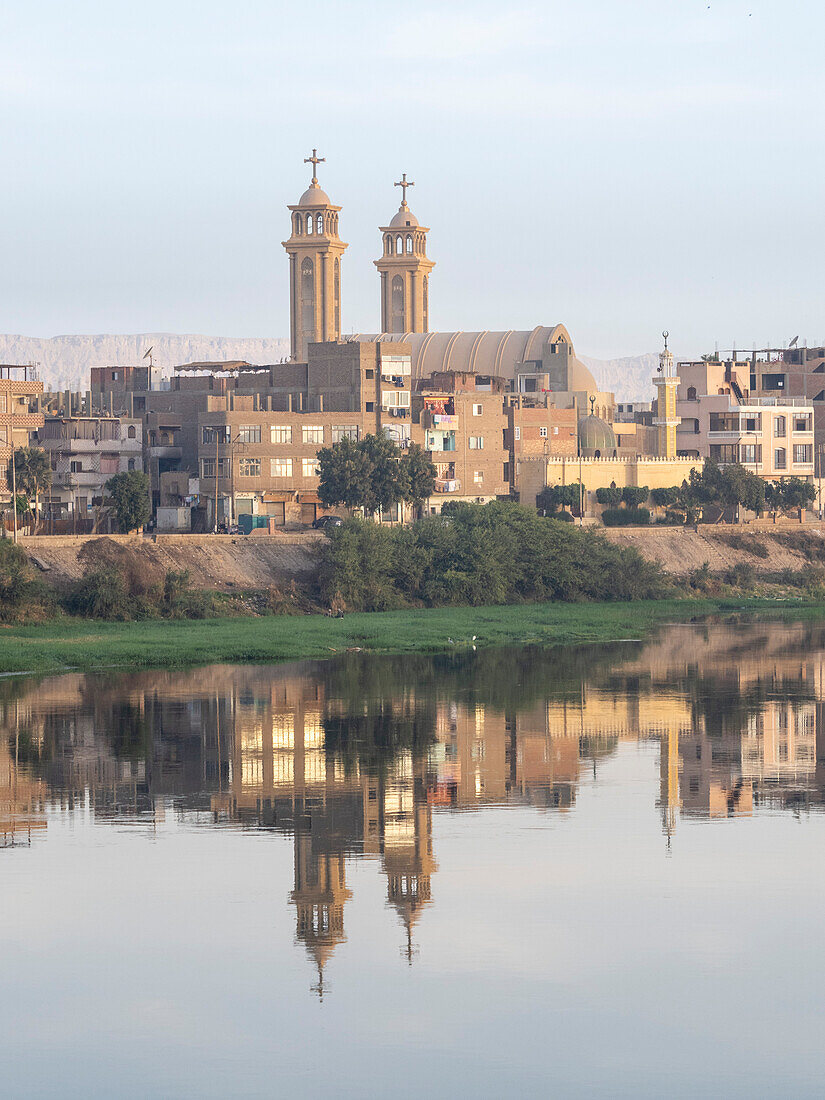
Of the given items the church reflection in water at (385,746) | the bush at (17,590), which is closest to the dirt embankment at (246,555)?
the bush at (17,590)

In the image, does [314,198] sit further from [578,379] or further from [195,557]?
[195,557]

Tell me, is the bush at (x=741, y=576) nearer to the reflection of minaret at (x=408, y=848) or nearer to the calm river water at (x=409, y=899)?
the calm river water at (x=409, y=899)

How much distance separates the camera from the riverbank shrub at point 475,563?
230 ft

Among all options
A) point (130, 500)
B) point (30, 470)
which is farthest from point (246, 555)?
point (30, 470)

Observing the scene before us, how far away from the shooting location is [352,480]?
267ft

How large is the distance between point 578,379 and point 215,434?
1599 inches

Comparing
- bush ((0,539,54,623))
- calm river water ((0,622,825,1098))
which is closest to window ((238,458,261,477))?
bush ((0,539,54,623))

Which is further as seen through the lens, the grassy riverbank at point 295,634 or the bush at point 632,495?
the bush at point 632,495

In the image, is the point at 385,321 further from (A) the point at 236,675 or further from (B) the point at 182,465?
(A) the point at 236,675

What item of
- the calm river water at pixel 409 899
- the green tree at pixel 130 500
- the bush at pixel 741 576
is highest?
the green tree at pixel 130 500

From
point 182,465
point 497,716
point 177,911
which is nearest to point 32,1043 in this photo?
point 177,911

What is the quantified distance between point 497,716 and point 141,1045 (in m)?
24.4

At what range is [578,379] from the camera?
398ft

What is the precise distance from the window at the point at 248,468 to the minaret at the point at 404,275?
5287 cm
